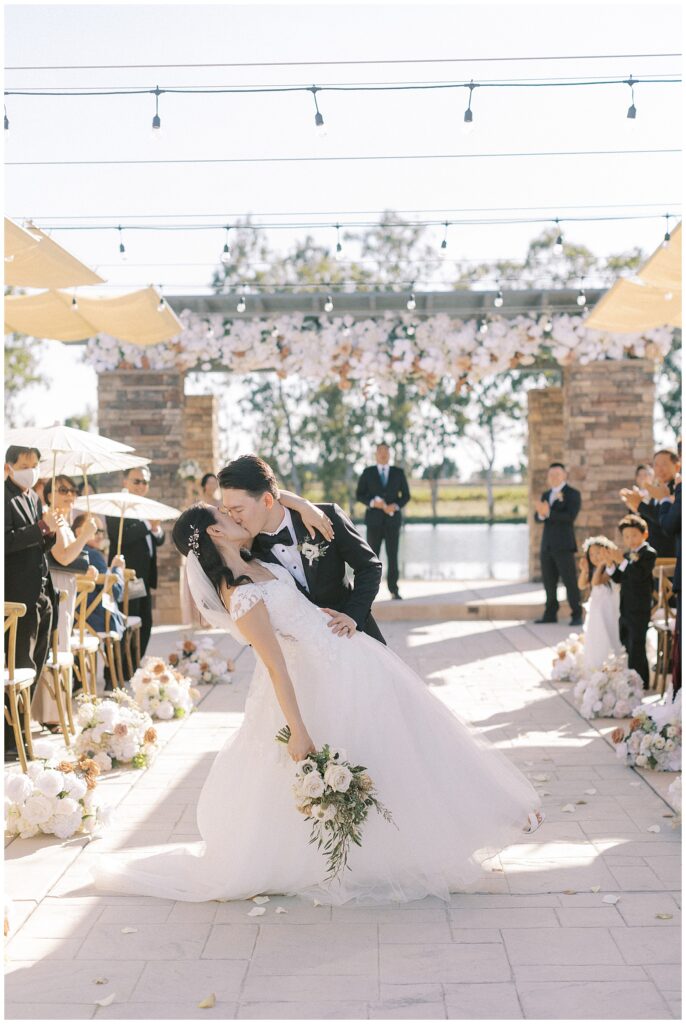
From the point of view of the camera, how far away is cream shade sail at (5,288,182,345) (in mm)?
7844

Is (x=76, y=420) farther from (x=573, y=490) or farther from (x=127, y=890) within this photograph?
(x=127, y=890)

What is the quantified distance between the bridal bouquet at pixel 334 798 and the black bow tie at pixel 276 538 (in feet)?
2.11

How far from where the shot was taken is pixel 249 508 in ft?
11.4

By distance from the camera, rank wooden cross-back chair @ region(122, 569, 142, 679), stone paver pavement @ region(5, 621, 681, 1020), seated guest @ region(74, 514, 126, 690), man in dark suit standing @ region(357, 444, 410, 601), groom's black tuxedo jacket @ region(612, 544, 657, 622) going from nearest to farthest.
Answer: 1. stone paver pavement @ region(5, 621, 681, 1020)
2. groom's black tuxedo jacket @ region(612, 544, 657, 622)
3. seated guest @ region(74, 514, 126, 690)
4. wooden cross-back chair @ region(122, 569, 142, 679)
5. man in dark suit standing @ region(357, 444, 410, 601)

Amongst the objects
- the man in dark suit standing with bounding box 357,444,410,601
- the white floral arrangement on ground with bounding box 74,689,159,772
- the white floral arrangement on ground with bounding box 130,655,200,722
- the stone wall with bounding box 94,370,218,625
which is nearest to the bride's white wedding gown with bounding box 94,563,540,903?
the white floral arrangement on ground with bounding box 74,689,159,772

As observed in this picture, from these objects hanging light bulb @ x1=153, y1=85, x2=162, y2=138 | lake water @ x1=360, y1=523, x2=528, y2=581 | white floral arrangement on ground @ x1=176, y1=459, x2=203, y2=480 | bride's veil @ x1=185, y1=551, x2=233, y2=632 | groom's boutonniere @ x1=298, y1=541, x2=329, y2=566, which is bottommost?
lake water @ x1=360, y1=523, x2=528, y2=581

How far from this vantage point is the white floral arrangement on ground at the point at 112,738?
564 centimetres

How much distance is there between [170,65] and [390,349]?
640cm

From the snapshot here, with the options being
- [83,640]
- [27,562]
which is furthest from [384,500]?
[27,562]

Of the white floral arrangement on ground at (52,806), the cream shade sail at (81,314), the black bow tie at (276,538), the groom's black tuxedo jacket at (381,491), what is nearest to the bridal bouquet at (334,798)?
the black bow tie at (276,538)

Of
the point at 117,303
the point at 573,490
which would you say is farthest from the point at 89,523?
the point at 573,490

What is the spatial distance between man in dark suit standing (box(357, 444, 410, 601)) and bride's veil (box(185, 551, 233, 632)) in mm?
9190

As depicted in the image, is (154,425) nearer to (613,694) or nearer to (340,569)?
(613,694)

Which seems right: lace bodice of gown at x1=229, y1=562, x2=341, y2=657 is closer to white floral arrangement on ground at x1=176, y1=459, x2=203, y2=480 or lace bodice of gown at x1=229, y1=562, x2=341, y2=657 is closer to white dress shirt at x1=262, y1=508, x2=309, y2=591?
white dress shirt at x1=262, y1=508, x2=309, y2=591
